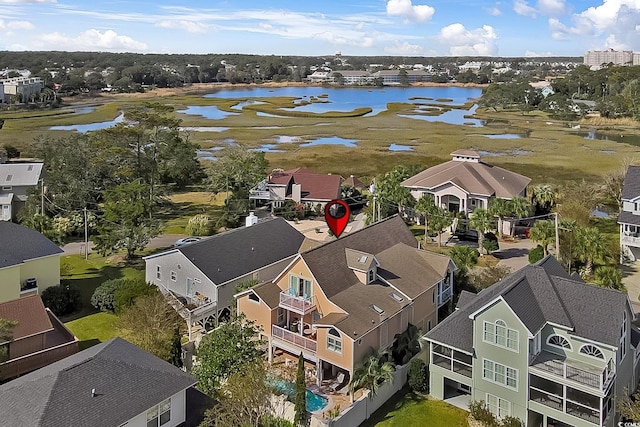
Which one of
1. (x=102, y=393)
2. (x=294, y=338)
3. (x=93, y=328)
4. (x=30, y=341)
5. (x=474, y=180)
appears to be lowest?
(x=93, y=328)

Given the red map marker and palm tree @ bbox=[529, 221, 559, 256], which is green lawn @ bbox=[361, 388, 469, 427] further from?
the red map marker

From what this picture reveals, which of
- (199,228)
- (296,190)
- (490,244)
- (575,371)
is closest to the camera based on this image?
(575,371)

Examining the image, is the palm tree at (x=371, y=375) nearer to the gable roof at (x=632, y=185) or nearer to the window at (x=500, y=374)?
the window at (x=500, y=374)

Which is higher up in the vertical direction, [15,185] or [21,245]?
[15,185]

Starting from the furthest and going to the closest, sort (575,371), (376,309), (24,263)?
1. (24,263)
2. (376,309)
3. (575,371)

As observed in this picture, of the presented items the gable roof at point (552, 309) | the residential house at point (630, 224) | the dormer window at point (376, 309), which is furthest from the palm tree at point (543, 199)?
the dormer window at point (376, 309)

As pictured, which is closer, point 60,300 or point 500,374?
point 500,374

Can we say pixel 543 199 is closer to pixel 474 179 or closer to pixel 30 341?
pixel 474 179

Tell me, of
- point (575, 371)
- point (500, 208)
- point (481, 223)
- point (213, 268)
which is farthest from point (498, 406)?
point (500, 208)
